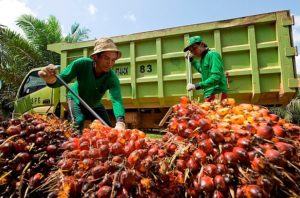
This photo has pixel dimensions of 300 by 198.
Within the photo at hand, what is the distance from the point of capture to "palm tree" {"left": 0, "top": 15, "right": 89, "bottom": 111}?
1345 centimetres

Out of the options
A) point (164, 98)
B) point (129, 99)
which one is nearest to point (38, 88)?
point (129, 99)

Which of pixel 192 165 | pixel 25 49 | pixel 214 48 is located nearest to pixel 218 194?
pixel 192 165

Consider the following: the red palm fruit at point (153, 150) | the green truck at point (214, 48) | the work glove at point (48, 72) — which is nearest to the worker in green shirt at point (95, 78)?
the work glove at point (48, 72)

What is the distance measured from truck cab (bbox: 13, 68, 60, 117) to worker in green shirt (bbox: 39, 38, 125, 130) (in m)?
4.00

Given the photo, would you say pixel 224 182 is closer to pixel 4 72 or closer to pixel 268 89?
pixel 268 89

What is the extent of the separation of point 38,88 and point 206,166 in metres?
7.54

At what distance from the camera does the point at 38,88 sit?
26.1 ft

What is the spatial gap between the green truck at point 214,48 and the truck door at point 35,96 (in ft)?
1.86

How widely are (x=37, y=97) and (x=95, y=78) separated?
4.98 metres

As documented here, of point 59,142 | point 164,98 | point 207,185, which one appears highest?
point 164,98

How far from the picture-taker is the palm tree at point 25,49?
530 inches

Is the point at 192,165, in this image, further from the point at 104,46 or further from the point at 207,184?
the point at 104,46

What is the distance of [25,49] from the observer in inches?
538

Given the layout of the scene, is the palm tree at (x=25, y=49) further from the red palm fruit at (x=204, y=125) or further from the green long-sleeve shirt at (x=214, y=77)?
the red palm fruit at (x=204, y=125)
